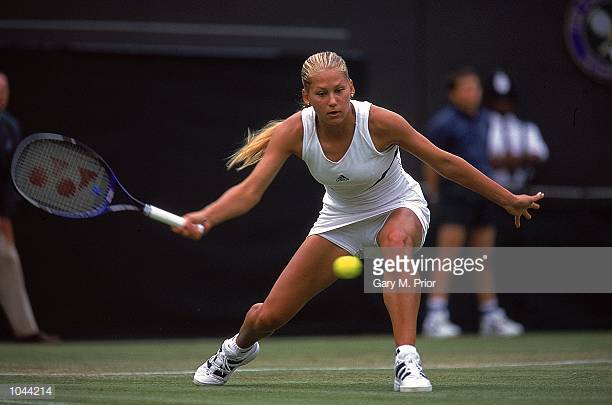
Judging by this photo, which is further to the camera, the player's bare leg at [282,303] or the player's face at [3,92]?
the player's face at [3,92]

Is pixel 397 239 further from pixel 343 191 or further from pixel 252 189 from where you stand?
pixel 252 189

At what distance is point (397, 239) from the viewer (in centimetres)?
632

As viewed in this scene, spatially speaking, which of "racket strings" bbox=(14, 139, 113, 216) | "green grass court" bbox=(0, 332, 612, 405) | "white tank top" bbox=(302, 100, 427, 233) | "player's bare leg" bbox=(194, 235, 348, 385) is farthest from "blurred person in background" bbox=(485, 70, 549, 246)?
"racket strings" bbox=(14, 139, 113, 216)

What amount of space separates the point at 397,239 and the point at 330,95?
2.56 feet

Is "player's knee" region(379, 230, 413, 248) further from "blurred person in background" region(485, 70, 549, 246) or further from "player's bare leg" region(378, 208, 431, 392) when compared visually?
"blurred person in background" region(485, 70, 549, 246)

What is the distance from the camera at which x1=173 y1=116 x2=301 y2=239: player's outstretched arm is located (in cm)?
561

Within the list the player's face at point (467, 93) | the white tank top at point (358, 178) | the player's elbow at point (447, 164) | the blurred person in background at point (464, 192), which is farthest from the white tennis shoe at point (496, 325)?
the player's elbow at point (447, 164)

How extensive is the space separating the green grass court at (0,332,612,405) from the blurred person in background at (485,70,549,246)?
1808mm

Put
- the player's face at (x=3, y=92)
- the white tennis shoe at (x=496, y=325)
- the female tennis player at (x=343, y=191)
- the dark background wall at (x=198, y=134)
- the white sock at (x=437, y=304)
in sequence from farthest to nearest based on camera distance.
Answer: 1. the white tennis shoe at (x=496, y=325)
2. the white sock at (x=437, y=304)
3. the dark background wall at (x=198, y=134)
4. the player's face at (x=3, y=92)
5. the female tennis player at (x=343, y=191)

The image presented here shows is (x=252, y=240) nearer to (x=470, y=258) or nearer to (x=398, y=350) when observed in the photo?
(x=470, y=258)

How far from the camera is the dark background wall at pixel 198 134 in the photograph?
10344 millimetres

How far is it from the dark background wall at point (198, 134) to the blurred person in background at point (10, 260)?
1.30 feet

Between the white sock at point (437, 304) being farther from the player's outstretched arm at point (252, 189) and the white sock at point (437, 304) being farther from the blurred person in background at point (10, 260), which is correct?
the player's outstretched arm at point (252, 189)

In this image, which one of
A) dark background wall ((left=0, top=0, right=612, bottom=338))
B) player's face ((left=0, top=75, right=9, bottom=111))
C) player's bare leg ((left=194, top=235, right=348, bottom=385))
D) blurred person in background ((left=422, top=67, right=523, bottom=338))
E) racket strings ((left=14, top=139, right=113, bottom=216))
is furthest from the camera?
blurred person in background ((left=422, top=67, right=523, bottom=338))
